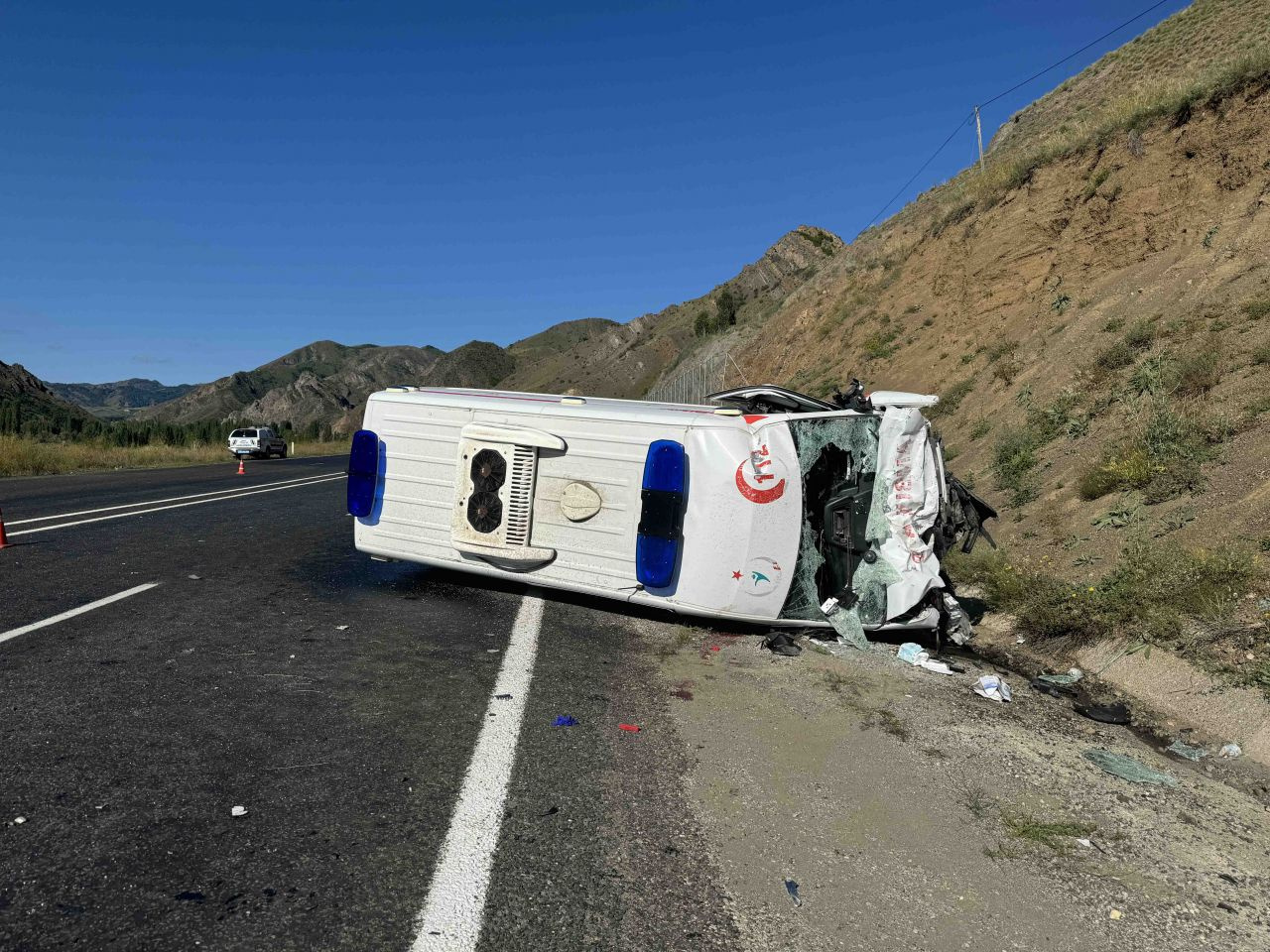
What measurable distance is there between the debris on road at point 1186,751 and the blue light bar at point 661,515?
10.3 feet

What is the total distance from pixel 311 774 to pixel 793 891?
6.79ft

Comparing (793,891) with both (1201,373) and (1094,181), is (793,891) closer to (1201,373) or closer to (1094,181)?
(1201,373)

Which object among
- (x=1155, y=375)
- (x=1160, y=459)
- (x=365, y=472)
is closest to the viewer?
(x=365, y=472)

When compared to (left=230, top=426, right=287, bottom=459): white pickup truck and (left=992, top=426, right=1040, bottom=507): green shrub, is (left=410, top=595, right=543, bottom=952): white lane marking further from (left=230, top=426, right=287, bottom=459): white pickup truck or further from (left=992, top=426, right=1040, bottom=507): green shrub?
(left=230, top=426, right=287, bottom=459): white pickup truck

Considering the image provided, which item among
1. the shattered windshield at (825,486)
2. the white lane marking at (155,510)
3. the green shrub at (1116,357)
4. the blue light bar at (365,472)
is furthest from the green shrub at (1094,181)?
the white lane marking at (155,510)

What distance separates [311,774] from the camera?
3.28 m

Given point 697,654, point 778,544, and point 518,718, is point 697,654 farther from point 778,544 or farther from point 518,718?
point 518,718

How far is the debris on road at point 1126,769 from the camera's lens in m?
3.64

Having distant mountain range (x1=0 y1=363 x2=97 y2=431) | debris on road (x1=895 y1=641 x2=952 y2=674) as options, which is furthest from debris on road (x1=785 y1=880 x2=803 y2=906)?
distant mountain range (x1=0 y1=363 x2=97 y2=431)

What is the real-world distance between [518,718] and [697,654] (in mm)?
1765

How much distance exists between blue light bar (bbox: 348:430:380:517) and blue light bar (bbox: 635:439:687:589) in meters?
2.64

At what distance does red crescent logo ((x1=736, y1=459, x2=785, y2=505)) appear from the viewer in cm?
548

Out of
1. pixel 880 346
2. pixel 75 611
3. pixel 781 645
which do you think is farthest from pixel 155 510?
pixel 880 346

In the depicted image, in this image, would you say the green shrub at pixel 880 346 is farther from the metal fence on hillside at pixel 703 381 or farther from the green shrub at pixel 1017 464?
the metal fence on hillside at pixel 703 381
